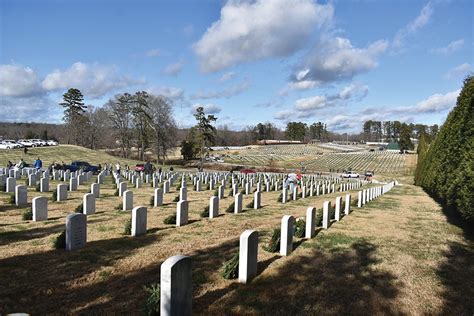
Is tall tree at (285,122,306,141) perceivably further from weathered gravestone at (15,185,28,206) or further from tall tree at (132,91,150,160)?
weathered gravestone at (15,185,28,206)

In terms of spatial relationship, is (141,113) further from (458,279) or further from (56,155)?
(458,279)

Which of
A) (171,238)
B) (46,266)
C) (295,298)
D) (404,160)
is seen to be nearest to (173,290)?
(295,298)

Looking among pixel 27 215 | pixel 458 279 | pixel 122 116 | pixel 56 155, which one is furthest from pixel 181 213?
pixel 122 116

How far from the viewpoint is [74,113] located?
261 feet

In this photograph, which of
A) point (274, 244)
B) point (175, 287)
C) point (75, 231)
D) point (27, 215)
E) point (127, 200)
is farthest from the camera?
point (127, 200)

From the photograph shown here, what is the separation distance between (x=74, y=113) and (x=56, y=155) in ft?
96.6

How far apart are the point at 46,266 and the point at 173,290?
12.0 feet

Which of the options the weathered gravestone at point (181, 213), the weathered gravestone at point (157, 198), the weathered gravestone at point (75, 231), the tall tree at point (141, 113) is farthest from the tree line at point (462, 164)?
the tall tree at point (141, 113)

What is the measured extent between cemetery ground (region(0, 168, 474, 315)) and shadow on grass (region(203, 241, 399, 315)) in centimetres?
2

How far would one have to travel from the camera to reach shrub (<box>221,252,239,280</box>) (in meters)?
6.49

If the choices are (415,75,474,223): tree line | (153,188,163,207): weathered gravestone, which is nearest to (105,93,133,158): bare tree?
(153,188,163,207): weathered gravestone

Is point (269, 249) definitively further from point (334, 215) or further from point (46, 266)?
point (334, 215)

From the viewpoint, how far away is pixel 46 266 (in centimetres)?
676

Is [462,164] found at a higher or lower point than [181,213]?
higher
